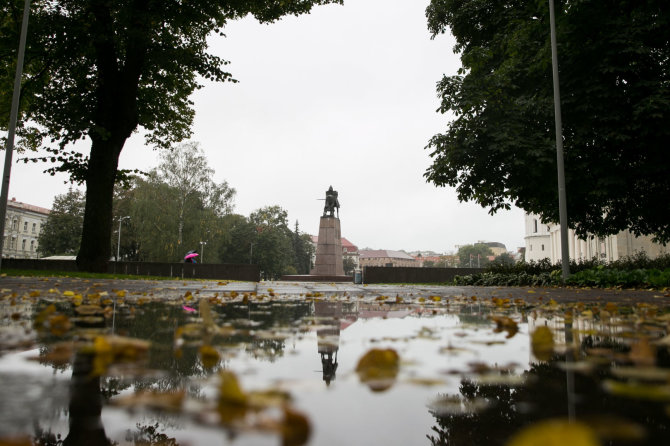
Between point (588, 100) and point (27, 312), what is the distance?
14040 mm

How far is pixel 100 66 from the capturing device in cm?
1351

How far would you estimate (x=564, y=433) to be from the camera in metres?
0.54

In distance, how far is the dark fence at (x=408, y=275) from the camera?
2469 centimetres

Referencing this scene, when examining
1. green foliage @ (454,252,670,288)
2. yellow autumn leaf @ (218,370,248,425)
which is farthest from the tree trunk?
yellow autumn leaf @ (218,370,248,425)

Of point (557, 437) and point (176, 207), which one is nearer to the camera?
point (557, 437)

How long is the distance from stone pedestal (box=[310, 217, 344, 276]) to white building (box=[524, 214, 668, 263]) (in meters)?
13.7

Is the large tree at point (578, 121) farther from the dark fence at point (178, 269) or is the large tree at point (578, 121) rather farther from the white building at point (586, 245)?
the dark fence at point (178, 269)

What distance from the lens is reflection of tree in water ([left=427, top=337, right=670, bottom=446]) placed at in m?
0.83

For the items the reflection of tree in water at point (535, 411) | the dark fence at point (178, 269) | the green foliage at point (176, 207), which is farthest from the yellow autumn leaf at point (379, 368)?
the green foliage at point (176, 207)

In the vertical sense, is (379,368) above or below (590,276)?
below

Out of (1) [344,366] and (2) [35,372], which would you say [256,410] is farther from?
(2) [35,372]

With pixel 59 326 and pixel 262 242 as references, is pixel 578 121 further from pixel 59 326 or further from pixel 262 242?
pixel 262 242

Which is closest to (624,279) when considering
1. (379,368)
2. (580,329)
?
(580,329)

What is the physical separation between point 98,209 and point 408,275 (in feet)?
56.1
